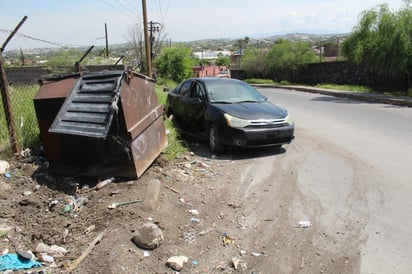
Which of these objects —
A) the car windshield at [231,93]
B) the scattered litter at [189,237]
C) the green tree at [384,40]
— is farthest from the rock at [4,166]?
the green tree at [384,40]

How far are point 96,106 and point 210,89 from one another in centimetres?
400

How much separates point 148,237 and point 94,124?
1879mm

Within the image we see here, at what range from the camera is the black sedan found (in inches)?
306

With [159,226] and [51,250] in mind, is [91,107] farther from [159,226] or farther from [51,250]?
[51,250]

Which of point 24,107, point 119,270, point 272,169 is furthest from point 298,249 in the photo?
point 24,107

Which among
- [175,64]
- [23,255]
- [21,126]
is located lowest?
[23,255]

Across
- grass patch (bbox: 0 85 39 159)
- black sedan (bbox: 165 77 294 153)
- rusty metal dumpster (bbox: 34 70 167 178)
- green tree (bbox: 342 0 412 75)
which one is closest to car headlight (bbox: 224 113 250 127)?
black sedan (bbox: 165 77 294 153)

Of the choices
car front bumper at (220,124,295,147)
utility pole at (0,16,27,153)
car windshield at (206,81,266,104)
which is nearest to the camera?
utility pole at (0,16,27,153)

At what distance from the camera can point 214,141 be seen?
8203 millimetres

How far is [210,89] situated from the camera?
29.7ft

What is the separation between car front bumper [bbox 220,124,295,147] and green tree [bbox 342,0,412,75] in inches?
575

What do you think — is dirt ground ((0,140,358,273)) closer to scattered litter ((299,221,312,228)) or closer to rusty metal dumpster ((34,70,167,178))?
scattered litter ((299,221,312,228))

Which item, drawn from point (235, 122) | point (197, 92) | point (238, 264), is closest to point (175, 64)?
point (197, 92)

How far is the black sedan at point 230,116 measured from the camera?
777 centimetres
